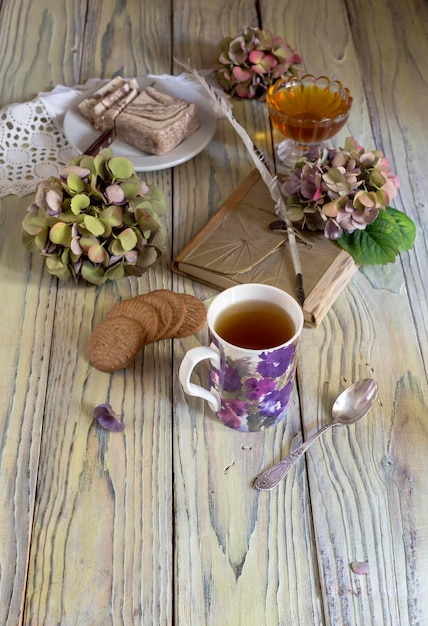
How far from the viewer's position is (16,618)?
2.66 feet

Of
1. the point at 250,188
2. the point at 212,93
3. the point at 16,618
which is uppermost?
the point at 212,93

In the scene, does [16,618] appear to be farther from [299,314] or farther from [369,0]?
[369,0]

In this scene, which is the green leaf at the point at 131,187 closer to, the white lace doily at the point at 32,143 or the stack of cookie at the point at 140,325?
the stack of cookie at the point at 140,325

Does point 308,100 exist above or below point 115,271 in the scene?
above

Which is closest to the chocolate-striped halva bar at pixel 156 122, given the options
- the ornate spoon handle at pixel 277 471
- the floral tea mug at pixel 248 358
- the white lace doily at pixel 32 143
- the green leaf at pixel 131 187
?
the white lace doily at pixel 32 143

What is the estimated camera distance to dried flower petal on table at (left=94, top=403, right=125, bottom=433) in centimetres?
96

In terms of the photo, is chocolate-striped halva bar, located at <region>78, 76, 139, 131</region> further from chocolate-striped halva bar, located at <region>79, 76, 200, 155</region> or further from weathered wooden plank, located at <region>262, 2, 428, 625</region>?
weathered wooden plank, located at <region>262, 2, 428, 625</region>

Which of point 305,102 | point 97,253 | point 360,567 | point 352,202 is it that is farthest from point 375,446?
point 305,102

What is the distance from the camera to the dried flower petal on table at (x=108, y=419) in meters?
0.96

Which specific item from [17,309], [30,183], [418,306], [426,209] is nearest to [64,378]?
[17,309]

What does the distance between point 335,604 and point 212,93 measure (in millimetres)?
865

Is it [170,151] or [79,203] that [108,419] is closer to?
[79,203]

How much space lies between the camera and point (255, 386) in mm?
886

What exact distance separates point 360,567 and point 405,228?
57 centimetres
